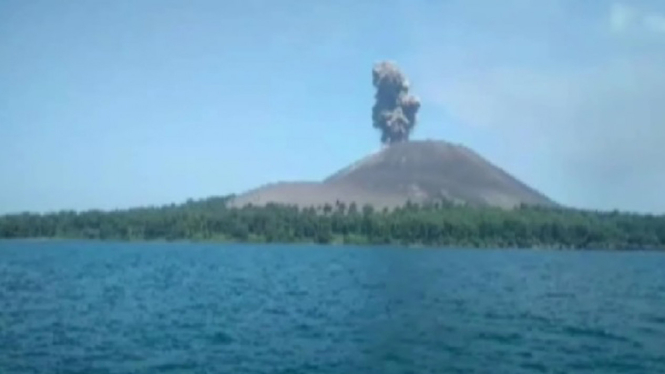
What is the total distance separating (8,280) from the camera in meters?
74.3

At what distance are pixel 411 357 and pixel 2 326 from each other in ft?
70.1

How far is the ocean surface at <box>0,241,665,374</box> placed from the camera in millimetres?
34656

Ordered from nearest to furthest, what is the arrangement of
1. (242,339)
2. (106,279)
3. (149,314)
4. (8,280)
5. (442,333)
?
(242,339)
(442,333)
(149,314)
(8,280)
(106,279)

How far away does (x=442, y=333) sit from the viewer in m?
43.6

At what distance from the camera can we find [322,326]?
152ft

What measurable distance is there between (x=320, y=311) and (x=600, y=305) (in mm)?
21984

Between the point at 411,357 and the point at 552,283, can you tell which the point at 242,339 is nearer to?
the point at 411,357

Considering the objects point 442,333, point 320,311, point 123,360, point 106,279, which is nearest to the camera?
point 123,360

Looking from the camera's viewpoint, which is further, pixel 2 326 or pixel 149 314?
pixel 149 314

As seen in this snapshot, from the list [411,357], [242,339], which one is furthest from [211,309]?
[411,357]

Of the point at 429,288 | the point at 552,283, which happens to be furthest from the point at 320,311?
the point at 552,283

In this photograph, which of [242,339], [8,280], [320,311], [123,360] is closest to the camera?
[123,360]

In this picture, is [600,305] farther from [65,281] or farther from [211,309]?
[65,281]

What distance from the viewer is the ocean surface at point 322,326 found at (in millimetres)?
34656
